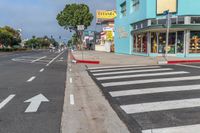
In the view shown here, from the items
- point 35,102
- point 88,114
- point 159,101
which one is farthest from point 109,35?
point 88,114

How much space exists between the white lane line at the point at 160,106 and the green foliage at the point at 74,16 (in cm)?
8060

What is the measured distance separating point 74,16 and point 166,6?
58.6 meters

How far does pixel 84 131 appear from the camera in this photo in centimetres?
705

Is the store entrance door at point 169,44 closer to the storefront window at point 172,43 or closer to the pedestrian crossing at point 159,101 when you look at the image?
the storefront window at point 172,43

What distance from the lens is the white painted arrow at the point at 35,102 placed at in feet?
30.5

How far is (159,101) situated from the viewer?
10.0 m

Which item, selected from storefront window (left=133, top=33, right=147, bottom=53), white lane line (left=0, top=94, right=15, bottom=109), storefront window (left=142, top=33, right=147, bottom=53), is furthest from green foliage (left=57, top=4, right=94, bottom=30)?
white lane line (left=0, top=94, right=15, bottom=109)

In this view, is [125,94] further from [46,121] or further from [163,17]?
[163,17]

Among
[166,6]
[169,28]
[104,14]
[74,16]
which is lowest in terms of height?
[169,28]

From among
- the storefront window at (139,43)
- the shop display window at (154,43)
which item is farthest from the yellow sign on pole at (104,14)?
the shop display window at (154,43)

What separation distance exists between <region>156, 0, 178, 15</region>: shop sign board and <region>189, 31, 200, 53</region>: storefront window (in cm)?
265

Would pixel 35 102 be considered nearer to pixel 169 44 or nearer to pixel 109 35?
pixel 169 44

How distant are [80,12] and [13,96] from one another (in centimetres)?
7956

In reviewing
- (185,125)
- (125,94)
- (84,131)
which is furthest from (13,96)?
(185,125)
